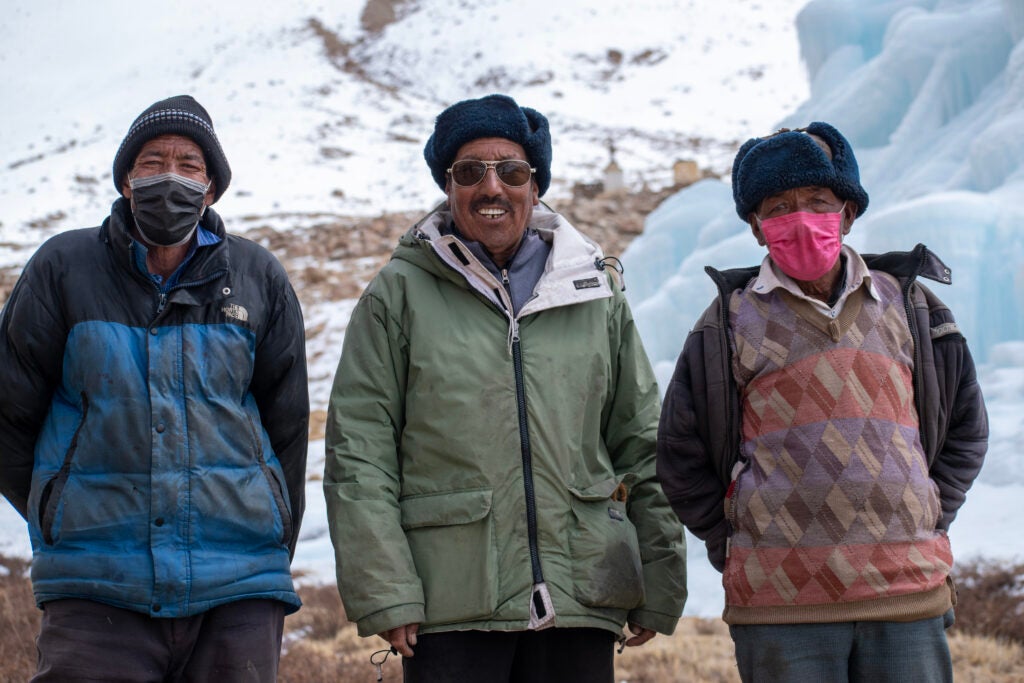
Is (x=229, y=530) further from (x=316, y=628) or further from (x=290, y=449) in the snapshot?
(x=316, y=628)

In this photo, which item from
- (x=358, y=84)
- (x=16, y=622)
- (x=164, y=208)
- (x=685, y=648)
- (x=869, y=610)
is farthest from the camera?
(x=358, y=84)

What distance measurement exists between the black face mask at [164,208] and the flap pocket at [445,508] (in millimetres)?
954

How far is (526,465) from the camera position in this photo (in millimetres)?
2854

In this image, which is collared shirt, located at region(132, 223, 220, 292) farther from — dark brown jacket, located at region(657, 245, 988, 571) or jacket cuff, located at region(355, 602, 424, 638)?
dark brown jacket, located at region(657, 245, 988, 571)

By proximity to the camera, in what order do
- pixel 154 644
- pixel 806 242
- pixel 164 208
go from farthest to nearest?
pixel 164 208, pixel 806 242, pixel 154 644

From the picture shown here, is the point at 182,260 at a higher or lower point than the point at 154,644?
higher

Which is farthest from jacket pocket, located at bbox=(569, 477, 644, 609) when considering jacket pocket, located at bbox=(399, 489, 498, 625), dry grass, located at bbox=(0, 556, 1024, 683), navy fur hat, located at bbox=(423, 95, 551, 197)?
dry grass, located at bbox=(0, 556, 1024, 683)

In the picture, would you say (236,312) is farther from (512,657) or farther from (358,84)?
(358,84)

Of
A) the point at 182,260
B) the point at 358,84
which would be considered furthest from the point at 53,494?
the point at 358,84

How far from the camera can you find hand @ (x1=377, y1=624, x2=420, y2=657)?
2713mm

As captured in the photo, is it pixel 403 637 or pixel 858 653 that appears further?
pixel 403 637

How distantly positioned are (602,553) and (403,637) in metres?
0.56

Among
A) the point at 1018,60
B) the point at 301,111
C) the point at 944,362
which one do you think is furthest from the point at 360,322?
the point at 301,111

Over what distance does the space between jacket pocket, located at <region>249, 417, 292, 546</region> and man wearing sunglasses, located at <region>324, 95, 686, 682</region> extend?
0.14 metres
